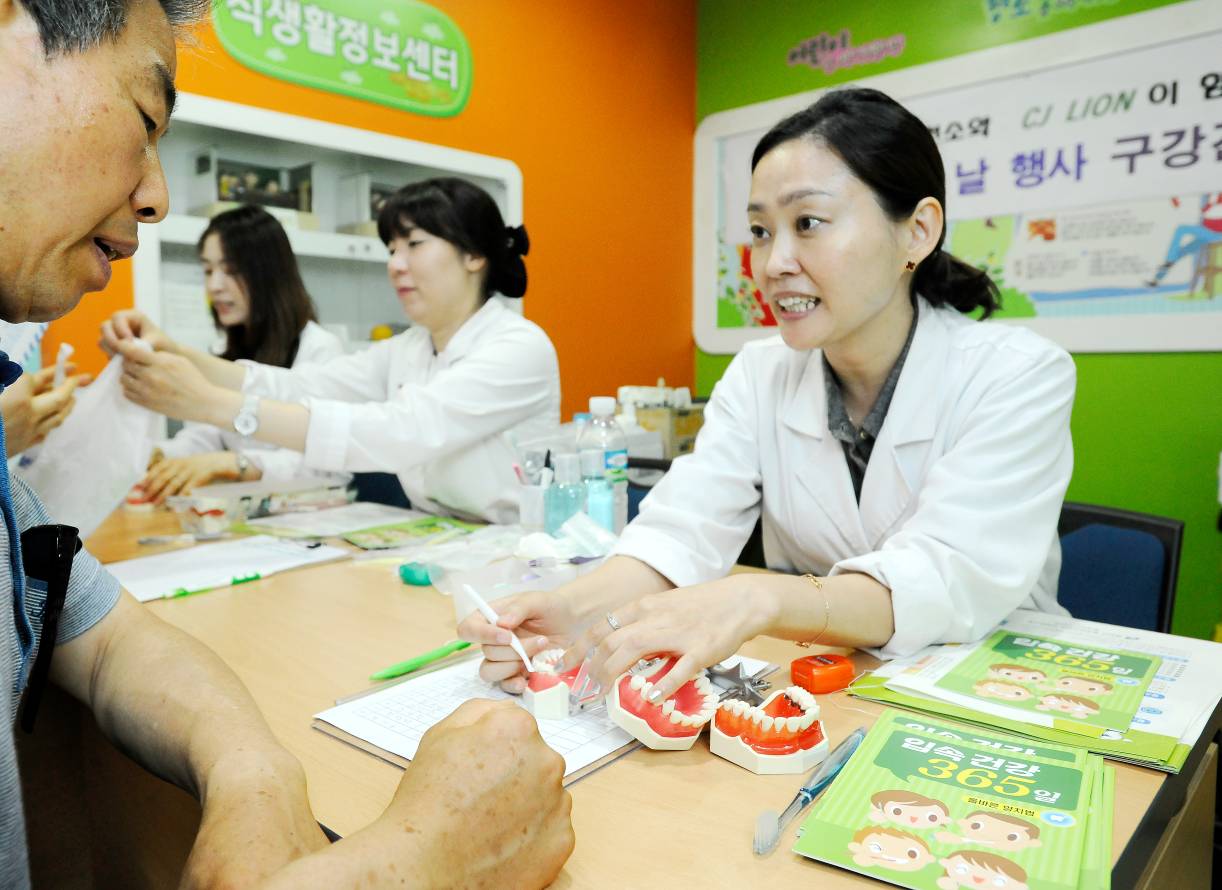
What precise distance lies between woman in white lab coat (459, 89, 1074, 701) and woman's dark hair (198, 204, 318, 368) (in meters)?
1.68

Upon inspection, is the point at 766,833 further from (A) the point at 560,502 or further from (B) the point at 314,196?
(B) the point at 314,196

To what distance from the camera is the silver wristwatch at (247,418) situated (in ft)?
5.85

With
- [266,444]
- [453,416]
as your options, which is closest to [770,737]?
[453,416]

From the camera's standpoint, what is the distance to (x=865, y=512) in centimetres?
135

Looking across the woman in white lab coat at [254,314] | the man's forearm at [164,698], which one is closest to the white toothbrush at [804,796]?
the man's forearm at [164,698]

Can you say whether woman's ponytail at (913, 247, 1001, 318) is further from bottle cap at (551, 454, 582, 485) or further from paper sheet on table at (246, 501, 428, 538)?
paper sheet on table at (246, 501, 428, 538)

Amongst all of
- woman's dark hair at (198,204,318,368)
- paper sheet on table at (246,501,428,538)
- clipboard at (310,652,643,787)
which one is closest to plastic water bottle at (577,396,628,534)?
paper sheet on table at (246,501,428,538)

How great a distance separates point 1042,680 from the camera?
939 millimetres

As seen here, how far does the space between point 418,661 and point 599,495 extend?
0.65 meters

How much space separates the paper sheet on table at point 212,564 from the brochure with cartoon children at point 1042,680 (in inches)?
42.3

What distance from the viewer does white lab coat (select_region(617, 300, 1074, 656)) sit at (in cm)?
110

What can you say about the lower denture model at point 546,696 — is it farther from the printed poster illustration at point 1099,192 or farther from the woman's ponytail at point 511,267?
the printed poster illustration at point 1099,192

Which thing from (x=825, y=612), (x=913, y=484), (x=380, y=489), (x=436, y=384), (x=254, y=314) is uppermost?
(x=254, y=314)

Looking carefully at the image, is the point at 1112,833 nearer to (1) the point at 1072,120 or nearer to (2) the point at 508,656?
(2) the point at 508,656
